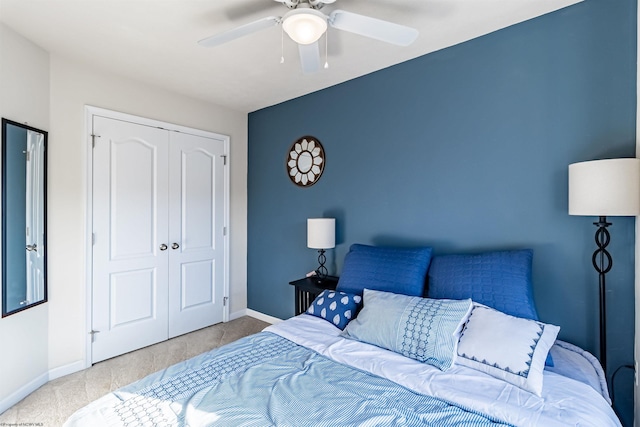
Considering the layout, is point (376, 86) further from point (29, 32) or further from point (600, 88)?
point (29, 32)

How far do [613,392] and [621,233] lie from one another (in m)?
0.89

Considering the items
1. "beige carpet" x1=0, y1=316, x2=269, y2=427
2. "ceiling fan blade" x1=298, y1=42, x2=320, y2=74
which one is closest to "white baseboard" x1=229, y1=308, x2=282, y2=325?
"beige carpet" x1=0, y1=316, x2=269, y2=427

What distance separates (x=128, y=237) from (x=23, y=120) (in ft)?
3.84

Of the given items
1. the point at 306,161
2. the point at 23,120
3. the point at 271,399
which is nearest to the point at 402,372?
the point at 271,399

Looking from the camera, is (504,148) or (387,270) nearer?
(504,148)

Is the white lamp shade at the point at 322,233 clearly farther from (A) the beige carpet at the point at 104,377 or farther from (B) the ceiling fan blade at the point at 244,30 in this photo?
(B) the ceiling fan blade at the point at 244,30

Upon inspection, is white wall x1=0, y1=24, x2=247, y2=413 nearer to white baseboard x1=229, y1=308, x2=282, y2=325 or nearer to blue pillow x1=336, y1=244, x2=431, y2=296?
white baseboard x1=229, y1=308, x2=282, y2=325

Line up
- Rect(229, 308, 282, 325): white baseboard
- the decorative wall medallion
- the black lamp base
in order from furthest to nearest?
Rect(229, 308, 282, 325): white baseboard, the decorative wall medallion, the black lamp base

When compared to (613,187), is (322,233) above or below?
below

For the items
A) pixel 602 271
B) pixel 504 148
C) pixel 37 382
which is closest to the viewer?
pixel 602 271

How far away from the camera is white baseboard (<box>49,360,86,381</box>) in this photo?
2533mm

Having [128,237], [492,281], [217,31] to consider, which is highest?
[217,31]

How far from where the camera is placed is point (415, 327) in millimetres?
1681

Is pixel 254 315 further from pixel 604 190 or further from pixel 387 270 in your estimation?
pixel 604 190
